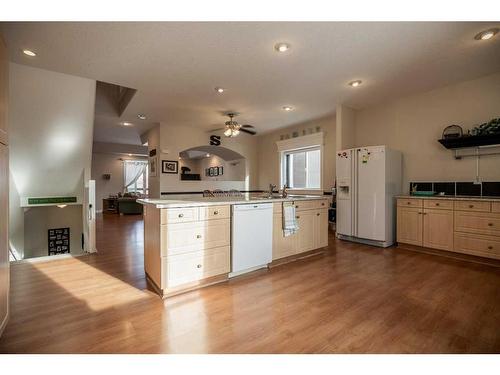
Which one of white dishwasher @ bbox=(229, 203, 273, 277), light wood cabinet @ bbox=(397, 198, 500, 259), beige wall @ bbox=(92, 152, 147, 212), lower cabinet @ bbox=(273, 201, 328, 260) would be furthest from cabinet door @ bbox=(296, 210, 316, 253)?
beige wall @ bbox=(92, 152, 147, 212)

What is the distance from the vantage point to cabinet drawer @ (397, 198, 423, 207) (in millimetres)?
3713

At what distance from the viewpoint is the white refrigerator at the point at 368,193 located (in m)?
3.93

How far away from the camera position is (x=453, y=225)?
11.1ft

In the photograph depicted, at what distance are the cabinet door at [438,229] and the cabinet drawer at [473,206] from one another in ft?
0.45

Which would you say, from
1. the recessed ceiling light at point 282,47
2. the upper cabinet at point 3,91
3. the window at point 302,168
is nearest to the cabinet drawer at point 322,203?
the recessed ceiling light at point 282,47

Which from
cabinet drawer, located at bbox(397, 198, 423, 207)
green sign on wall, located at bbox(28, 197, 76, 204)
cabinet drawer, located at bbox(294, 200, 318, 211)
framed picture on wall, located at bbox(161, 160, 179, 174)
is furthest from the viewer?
framed picture on wall, located at bbox(161, 160, 179, 174)

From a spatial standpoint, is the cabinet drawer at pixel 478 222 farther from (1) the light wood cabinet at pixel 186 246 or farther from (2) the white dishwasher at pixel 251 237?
(1) the light wood cabinet at pixel 186 246

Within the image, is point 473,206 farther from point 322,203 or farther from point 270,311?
point 270,311

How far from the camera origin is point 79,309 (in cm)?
201

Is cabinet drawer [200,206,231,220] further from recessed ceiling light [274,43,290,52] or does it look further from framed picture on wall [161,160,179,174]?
framed picture on wall [161,160,179,174]

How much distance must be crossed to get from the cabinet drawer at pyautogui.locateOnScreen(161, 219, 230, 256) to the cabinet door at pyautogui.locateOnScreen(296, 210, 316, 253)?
115 cm

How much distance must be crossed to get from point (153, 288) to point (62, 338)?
2.78 feet
